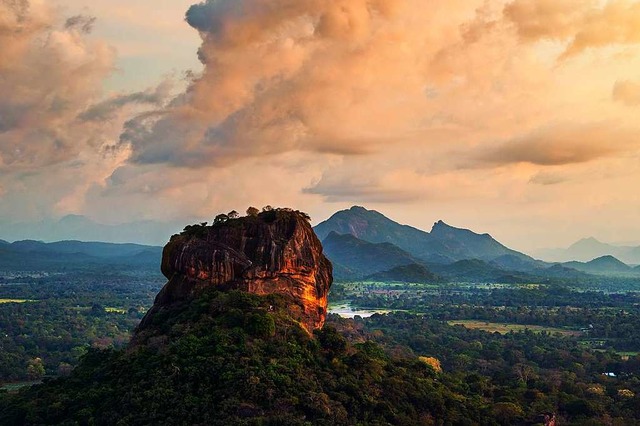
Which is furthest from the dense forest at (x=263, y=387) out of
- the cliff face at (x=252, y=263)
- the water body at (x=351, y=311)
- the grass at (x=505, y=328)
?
the water body at (x=351, y=311)

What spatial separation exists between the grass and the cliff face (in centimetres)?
8089

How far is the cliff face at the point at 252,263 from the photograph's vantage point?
148ft

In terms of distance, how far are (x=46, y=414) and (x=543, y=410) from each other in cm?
3319

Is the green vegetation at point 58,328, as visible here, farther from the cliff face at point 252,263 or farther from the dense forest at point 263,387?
the dense forest at point 263,387

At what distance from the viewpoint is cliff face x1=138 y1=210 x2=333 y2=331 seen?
45219 mm

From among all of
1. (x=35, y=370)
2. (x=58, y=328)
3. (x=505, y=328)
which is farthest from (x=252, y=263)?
(x=505, y=328)

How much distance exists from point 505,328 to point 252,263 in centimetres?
9598

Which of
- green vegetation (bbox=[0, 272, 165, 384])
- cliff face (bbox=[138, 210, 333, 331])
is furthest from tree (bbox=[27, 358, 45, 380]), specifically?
cliff face (bbox=[138, 210, 333, 331])

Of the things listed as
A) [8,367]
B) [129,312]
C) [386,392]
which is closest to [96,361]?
[386,392]

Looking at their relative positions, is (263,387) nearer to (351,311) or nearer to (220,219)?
(220,219)

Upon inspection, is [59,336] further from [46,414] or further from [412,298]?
[412,298]

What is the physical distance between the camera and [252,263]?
4594cm

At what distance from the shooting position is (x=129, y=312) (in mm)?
143750

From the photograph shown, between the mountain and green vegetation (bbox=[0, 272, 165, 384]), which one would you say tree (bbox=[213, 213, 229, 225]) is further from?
green vegetation (bbox=[0, 272, 165, 384])
